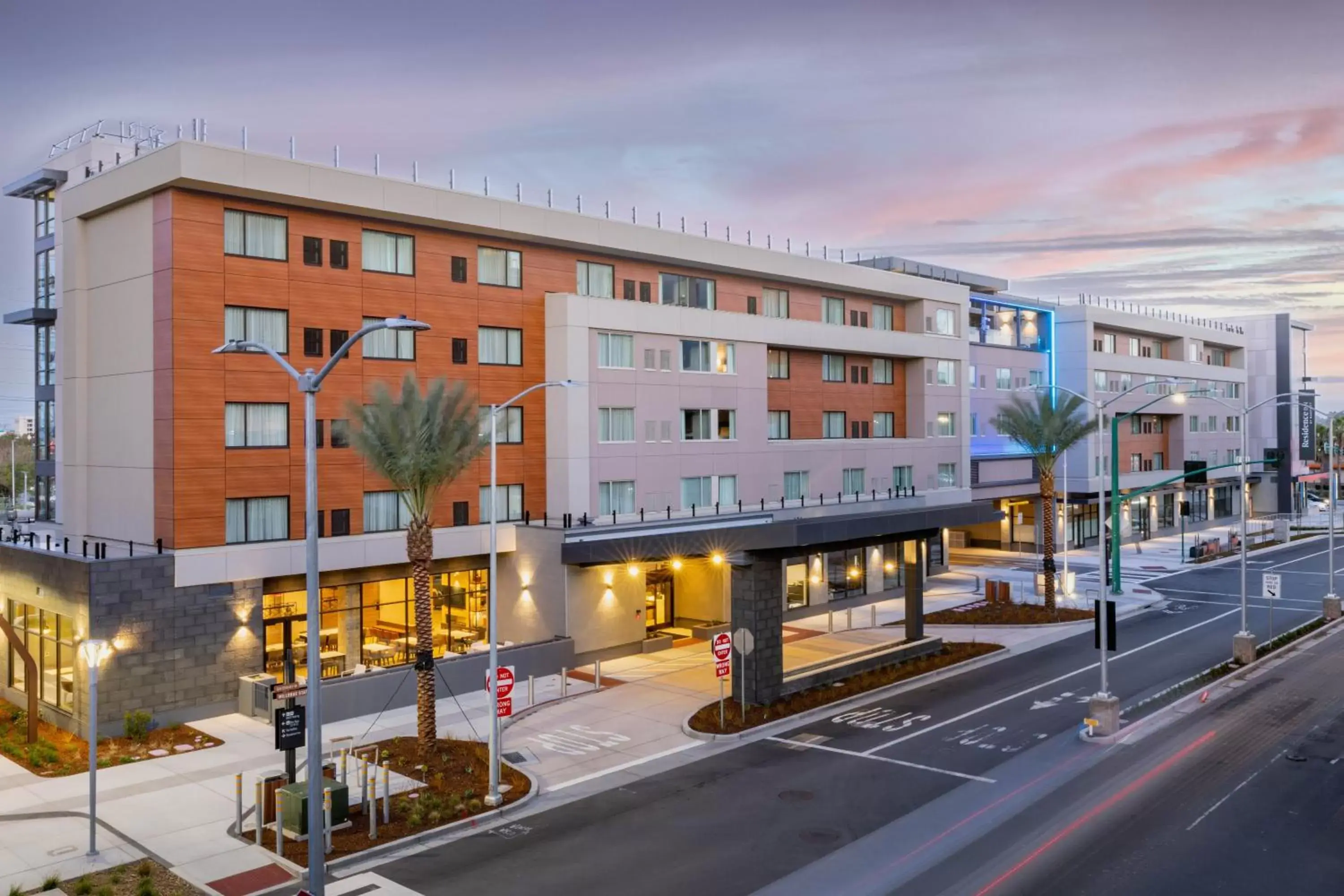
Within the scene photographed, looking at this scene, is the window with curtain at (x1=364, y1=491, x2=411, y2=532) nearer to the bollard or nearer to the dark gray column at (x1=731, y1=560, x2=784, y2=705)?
the dark gray column at (x1=731, y1=560, x2=784, y2=705)

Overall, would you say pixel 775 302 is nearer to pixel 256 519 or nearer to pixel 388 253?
pixel 388 253

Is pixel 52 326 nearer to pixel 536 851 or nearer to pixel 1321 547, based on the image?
pixel 536 851

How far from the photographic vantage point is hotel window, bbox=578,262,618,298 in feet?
140

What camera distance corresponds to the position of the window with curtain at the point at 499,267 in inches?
1539

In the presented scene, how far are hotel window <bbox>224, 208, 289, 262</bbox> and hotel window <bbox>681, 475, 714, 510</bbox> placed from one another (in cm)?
1924

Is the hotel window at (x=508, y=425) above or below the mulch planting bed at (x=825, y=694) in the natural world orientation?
above

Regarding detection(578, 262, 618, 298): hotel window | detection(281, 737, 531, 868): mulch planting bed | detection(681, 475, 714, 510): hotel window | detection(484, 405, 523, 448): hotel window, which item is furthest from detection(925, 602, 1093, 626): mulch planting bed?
detection(281, 737, 531, 868): mulch planting bed

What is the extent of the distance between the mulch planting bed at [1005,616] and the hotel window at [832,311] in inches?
644

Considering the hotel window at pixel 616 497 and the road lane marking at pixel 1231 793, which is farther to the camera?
the hotel window at pixel 616 497

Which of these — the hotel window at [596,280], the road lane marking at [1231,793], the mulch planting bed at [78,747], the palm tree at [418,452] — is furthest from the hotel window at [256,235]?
the road lane marking at [1231,793]

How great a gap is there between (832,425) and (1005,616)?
1410 centimetres

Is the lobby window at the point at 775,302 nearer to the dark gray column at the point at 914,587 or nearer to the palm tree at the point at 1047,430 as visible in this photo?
the palm tree at the point at 1047,430

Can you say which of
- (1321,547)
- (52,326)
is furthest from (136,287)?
(1321,547)

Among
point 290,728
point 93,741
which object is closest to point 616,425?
point 290,728
